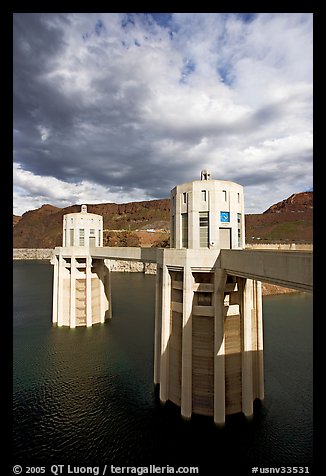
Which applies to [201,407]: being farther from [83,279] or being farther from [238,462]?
[83,279]

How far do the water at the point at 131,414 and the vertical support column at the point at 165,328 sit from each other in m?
1.59

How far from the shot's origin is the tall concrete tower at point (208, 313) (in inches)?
787

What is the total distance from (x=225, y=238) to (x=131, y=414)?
50.9 feet

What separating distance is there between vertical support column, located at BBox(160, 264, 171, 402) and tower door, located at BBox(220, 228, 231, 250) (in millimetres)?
4800

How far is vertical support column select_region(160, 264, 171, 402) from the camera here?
21844mm

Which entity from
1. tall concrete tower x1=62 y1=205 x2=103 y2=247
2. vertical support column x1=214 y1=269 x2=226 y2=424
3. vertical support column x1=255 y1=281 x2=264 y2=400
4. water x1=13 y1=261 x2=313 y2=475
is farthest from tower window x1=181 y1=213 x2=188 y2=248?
tall concrete tower x1=62 y1=205 x2=103 y2=247

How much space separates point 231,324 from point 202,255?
5.84 meters

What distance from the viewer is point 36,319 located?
4822cm

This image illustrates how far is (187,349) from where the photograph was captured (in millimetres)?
19953

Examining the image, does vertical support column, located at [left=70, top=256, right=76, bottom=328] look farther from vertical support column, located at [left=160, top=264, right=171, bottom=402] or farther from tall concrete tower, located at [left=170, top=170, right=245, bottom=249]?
tall concrete tower, located at [left=170, top=170, right=245, bottom=249]

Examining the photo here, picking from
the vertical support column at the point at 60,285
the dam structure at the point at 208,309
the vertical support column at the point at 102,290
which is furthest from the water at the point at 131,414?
the vertical support column at the point at 102,290

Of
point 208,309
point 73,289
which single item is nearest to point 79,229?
point 73,289

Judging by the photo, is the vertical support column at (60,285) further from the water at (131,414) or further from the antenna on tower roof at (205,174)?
the antenna on tower roof at (205,174)
